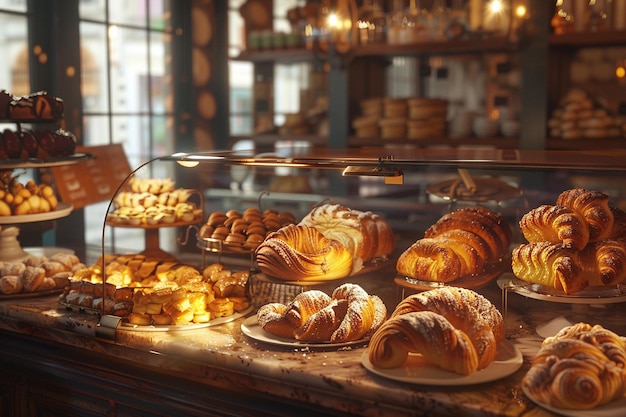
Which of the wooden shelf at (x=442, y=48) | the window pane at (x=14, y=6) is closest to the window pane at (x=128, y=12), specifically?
the window pane at (x=14, y=6)

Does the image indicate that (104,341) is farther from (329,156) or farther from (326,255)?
(329,156)

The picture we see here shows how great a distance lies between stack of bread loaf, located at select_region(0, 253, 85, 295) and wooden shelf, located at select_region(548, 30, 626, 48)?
330cm

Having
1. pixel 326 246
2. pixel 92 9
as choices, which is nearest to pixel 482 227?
pixel 326 246

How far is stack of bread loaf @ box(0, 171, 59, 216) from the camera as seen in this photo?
277 centimetres

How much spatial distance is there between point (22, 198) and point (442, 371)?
5.80 feet

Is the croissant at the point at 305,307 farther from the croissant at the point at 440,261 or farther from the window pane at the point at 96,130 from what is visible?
the window pane at the point at 96,130

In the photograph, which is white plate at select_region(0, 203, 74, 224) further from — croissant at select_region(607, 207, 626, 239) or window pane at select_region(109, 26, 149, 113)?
window pane at select_region(109, 26, 149, 113)

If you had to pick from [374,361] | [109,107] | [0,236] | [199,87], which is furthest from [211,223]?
[199,87]

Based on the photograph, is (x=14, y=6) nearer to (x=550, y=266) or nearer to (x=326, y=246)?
(x=326, y=246)

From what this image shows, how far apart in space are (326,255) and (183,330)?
0.46 meters

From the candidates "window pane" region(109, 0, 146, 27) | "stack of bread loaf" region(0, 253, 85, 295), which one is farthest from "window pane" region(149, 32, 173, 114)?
"stack of bread loaf" region(0, 253, 85, 295)

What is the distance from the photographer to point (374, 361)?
5.82 feet

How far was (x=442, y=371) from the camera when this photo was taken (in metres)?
1.74

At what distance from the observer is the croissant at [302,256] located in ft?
7.15
